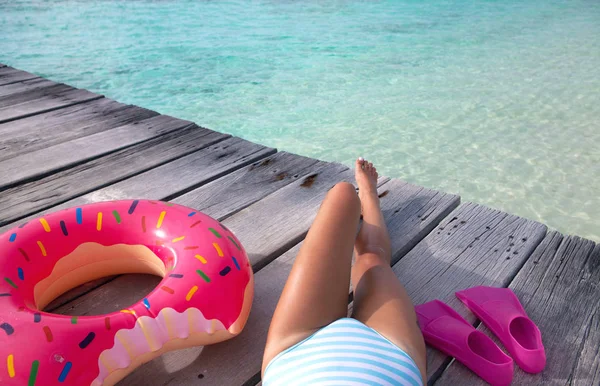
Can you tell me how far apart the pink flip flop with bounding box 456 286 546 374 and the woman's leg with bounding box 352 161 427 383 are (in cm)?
27

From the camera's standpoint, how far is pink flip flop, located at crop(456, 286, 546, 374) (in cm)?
140

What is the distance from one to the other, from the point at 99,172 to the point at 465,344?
192 centimetres

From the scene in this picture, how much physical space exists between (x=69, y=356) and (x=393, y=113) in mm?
4937

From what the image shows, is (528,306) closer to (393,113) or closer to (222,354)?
(222,354)

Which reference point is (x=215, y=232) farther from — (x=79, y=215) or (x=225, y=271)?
(x=79, y=215)

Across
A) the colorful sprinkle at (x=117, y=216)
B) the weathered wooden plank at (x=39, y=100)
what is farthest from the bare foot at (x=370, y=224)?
the weathered wooden plank at (x=39, y=100)

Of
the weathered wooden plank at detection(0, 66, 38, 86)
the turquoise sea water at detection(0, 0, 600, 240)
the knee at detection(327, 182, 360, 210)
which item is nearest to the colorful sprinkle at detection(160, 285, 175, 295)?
the knee at detection(327, 182, 360, 210)

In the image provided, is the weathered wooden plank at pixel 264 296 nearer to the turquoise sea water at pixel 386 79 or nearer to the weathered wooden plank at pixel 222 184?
the weathered wooden plank at pixel 222 184

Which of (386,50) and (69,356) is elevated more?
(69,356)

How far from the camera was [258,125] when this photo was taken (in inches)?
217

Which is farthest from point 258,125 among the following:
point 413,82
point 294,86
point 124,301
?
point 124,301

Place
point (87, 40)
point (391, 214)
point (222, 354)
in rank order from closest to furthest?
point (222, 354) < point (391, 214) < point (87, 40)

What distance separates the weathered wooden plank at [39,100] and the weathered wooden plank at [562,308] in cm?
307

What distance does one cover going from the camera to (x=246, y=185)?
244cm
